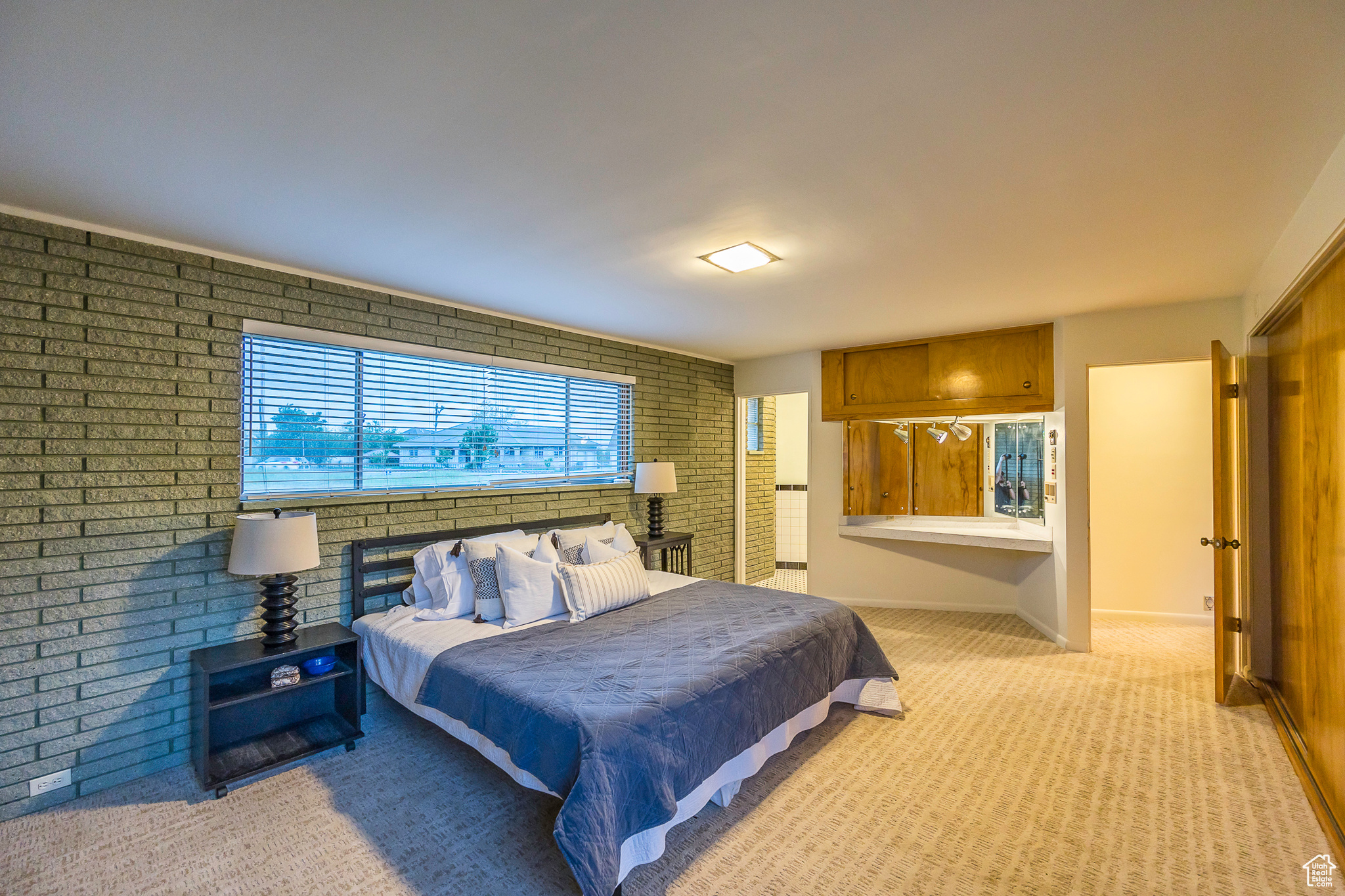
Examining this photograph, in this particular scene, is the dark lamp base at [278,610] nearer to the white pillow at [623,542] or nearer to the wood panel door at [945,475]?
the white pillow at [623,542]

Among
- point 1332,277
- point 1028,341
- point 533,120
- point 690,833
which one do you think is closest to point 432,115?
point 533,120

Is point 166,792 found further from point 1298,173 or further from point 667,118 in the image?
point 1298,173

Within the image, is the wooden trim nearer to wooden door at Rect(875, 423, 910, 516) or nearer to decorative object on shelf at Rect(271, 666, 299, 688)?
wooden door at Rect(875, 423, 910, 516)

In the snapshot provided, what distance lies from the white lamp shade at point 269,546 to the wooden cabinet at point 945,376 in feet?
14.3

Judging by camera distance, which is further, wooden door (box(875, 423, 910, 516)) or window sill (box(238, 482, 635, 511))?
wooden door (box(875, 423, 910, 516))

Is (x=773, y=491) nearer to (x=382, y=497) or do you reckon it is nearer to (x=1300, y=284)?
(x=382, y=497)

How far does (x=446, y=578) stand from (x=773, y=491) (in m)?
4.61

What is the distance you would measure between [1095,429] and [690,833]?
509 cm

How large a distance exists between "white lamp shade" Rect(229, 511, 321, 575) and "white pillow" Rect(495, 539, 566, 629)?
93 centimetres

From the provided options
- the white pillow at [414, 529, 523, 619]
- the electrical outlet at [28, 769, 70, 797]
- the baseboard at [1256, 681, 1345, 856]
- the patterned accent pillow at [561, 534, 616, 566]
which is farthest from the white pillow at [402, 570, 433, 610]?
the baseboard at [1256, 681, 1345, 856]

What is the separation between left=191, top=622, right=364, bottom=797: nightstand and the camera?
261 centimetres

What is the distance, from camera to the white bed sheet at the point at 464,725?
2.13 metres

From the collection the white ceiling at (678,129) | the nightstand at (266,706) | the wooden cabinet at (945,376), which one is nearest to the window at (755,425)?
the wooden cabinet at (945,376)

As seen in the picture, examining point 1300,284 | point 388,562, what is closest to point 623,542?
point 388,562
